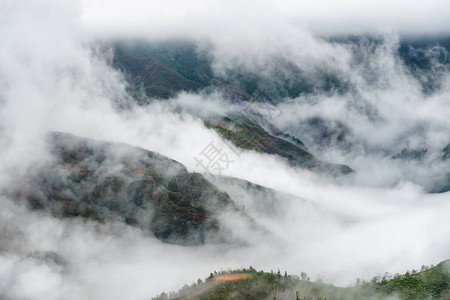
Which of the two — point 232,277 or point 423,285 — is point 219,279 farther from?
point 423,285

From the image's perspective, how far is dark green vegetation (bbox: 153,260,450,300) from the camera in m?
170

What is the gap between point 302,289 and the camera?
576 feet

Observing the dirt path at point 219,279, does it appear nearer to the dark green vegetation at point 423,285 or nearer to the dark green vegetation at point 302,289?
the dark green vegetation at point 302,289

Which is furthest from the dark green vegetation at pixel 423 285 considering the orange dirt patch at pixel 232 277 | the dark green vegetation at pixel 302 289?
the orange dirt patch at pixel 232 277

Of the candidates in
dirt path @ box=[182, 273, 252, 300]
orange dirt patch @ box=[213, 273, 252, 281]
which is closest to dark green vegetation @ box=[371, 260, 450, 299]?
orange dirt patch @ box=[213, 273, 252, 281]

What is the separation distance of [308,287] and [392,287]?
39852 millimetres

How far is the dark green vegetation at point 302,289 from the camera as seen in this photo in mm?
170375

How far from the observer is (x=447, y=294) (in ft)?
548

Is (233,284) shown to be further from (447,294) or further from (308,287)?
(447,294)

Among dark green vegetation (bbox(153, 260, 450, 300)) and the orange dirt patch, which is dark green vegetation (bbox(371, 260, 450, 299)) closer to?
dark green vegetation (bbox(153, 260, 450, 300))

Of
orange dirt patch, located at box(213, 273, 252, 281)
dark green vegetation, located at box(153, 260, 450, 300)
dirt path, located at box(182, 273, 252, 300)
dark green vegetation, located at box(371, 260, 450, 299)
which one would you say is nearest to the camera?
dark green vegetation, located at box(371, 260, 450, 299)

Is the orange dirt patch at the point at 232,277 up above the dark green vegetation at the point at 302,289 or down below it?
above

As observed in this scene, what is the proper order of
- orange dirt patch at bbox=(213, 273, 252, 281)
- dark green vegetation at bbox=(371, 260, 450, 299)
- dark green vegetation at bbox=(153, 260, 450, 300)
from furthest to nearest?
orange dirt patch at bbox=(213, 273, 252, 281)
dark green vegetation at bbox=(153, 260, 450, 300)
dark green vegetation at bbox=(371, 260, 450, 299)

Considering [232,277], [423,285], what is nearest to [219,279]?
[232,277]
